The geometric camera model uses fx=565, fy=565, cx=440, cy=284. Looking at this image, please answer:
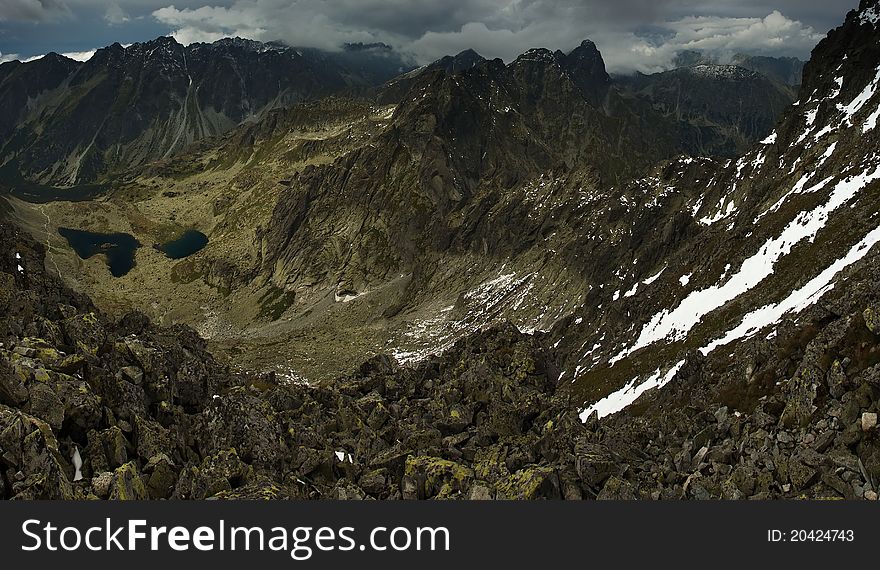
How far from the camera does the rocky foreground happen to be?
21484mm

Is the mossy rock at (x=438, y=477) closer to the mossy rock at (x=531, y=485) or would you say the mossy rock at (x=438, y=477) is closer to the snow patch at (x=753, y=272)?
the mossy rock at (x=531, y=485)

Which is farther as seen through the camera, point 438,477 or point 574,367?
point 574,367

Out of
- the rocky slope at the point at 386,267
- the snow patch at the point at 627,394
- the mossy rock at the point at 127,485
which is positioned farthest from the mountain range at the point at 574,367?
the rocky slope at the point at 386,267

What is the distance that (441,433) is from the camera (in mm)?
40438

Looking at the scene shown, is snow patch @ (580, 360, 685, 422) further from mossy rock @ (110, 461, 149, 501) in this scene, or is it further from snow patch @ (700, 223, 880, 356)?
mossy rock @ (110, 461, 149, 501)

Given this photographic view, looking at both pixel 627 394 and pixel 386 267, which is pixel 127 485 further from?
pixel 386 267

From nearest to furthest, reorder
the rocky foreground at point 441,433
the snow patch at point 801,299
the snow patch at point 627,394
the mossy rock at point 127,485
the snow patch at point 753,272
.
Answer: the rocky foreground at point 441,433 → the mossy rock at point 127,485 → the snow patch at point 801,299 → the snow patch at point 627,394 → the snow patch at point 753,272

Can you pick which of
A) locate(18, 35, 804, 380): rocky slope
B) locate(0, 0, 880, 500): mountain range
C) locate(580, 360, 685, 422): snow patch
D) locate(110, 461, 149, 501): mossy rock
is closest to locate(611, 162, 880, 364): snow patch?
locate(0, 0, 880, 500): mountain range

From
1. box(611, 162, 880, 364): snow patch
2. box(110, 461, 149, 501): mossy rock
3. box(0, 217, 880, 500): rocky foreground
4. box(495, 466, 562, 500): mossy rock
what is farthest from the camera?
box(611, 162, 880, 364): snow patch

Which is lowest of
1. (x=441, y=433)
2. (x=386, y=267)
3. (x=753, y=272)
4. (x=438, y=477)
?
(x=438, y=477)

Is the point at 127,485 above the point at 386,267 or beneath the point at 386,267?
beneath

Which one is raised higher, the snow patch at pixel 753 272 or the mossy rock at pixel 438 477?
the snow patch at pixel 753 272

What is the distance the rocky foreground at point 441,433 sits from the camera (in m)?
21.5

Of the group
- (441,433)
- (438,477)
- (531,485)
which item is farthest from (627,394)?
(531,485)
